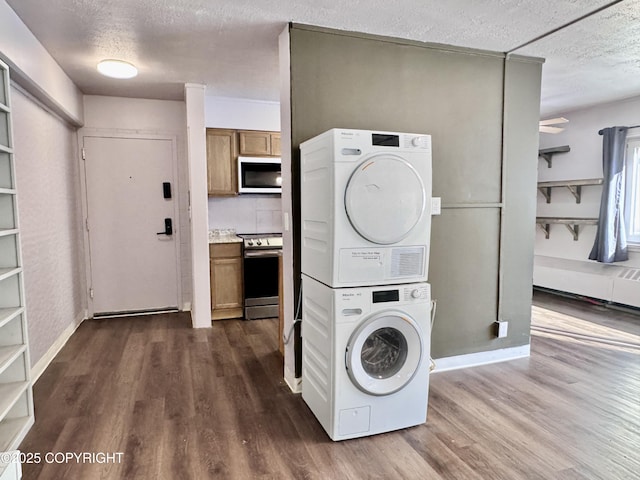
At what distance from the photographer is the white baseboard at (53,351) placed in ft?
9.77

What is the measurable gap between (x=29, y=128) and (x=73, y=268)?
1.63 m

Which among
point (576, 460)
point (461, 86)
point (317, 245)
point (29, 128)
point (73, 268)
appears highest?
point (461, 86)

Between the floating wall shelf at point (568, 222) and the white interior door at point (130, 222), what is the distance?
4.87 meters

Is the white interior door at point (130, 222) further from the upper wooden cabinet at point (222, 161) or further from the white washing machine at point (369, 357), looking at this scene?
the white washing machine at point (369, 357)

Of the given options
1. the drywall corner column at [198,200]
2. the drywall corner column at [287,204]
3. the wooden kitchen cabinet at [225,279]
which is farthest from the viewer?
the wooden kitchen cabinet at [225,279]

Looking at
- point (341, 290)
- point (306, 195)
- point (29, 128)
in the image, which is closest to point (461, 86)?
point (306, 195)

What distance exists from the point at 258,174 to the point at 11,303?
288cm

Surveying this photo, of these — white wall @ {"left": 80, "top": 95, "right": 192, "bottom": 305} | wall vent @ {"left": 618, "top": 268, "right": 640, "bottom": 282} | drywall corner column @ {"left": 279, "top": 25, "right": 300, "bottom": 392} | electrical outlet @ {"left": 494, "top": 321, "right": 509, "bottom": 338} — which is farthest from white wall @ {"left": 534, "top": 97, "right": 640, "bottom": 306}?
white wall @ {"left": 80, "top": 95, "right": 192, "bottom": 305}

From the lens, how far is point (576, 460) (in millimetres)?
2020

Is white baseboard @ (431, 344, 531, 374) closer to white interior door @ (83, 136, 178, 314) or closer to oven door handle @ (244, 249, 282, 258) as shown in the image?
oven door handle @ (244, 249, 282, 258)

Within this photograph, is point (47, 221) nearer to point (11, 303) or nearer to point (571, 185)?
point (11, 303)

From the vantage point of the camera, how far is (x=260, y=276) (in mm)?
4438

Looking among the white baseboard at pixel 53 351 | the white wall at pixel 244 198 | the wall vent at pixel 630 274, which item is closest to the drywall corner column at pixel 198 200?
the white wall at pixel 244 198

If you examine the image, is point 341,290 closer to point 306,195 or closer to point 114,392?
point 306,195
